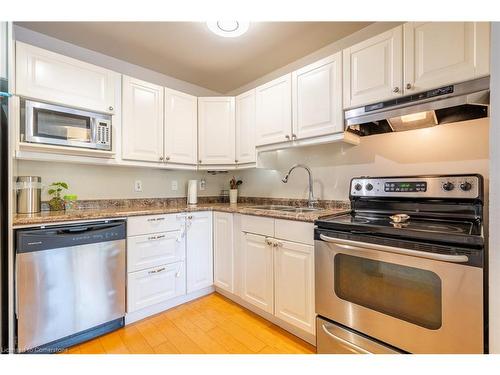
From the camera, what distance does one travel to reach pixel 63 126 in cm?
175

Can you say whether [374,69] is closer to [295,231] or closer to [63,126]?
[295,231]

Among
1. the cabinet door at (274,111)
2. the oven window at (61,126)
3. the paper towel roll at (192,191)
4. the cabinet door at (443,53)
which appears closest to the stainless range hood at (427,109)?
the cabinet door at (443,53)

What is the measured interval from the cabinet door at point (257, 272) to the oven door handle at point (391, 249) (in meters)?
0.58

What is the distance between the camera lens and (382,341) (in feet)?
4.00

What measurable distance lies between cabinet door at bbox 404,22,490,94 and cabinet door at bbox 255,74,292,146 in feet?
2.90

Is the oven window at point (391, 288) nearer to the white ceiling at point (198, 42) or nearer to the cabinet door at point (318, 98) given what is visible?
the cabinet door at point (318, 98)

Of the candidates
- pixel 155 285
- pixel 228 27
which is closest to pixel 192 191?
pixel 155 285

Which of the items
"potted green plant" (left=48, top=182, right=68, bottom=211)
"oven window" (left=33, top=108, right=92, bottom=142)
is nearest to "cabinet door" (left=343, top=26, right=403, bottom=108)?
"oven window" (left=33, top=108, right=92, bottom=142)

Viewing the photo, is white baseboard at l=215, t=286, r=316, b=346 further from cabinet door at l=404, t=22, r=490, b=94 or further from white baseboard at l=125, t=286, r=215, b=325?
cabinet door at l=404, t=22, r=490, b=94

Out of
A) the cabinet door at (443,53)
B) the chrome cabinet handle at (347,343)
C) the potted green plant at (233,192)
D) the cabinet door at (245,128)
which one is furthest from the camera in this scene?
the potted green plant at (233,192)

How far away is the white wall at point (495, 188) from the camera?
700mm

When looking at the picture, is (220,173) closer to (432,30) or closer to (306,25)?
(306,25)

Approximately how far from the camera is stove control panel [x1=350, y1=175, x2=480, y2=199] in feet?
4.28

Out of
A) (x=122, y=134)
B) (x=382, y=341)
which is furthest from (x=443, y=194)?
(x=122, y=134)
